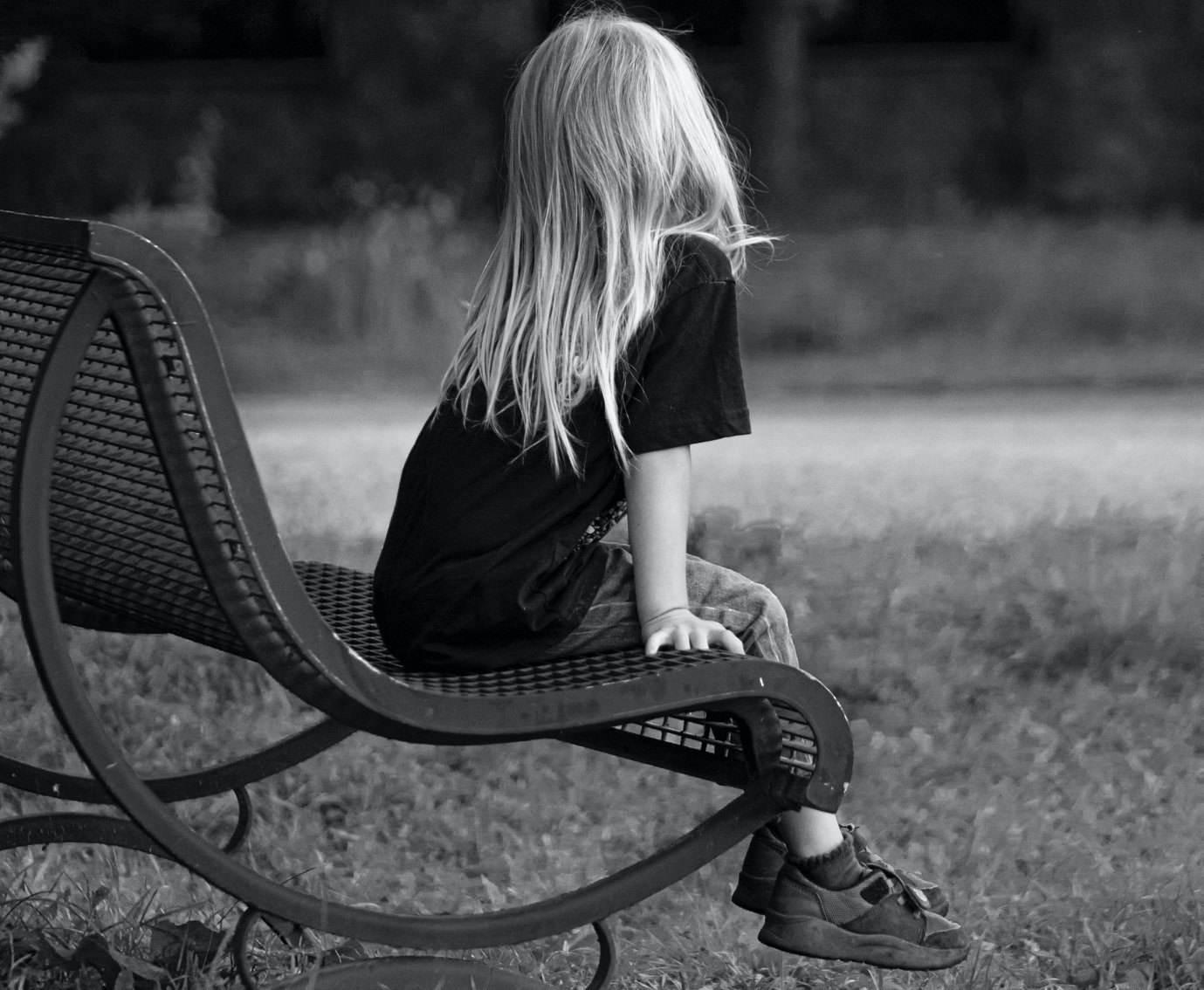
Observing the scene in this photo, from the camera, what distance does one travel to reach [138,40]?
50.9 ft

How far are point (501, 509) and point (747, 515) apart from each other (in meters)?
3.63

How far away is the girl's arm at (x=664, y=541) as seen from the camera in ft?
6.50

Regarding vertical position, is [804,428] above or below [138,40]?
below

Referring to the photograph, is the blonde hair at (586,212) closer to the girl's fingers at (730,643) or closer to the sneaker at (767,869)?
the girl's fingers at (730,643)

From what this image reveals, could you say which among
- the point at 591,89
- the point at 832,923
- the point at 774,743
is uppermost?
the point at 591,89

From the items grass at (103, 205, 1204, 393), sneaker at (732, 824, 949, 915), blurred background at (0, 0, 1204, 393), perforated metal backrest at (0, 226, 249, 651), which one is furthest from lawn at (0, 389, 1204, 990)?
blurred background at (0, 0, 1204, 393)

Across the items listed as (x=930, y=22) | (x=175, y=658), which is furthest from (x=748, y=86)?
(x=175, y=658)

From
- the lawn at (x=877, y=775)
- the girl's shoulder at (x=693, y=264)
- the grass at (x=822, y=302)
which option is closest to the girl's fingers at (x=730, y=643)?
the girl's shoulder at (x=693, y=264)

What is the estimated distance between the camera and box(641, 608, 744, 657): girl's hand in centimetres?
196

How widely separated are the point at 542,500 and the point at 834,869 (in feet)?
1.83

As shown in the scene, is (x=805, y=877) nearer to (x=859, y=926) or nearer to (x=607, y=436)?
(x=859, y=926)

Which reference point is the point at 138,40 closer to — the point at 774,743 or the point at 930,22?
the point at 930,22

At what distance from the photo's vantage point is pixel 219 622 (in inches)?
69.6

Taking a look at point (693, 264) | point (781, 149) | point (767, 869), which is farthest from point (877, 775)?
point (781, 149)
